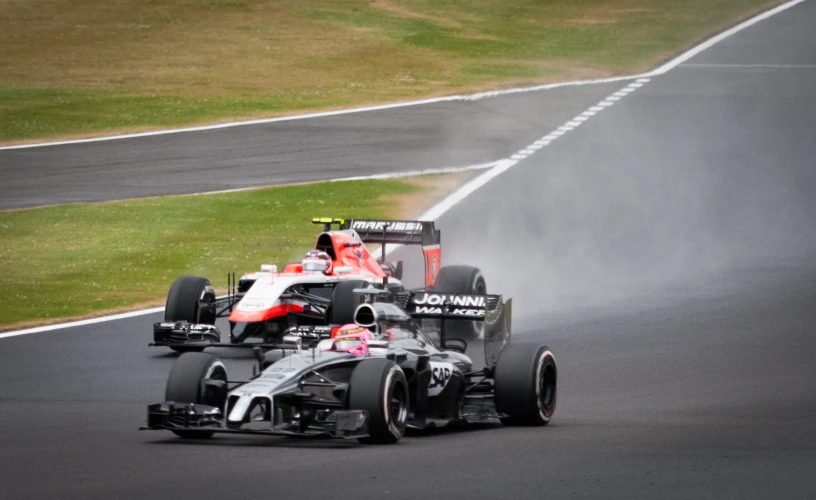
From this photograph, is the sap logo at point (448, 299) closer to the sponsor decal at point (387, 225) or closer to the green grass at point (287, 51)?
the sponsor decal at point (387, 225)

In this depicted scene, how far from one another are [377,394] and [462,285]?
330 inches

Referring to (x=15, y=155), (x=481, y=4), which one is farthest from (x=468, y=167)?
(x=481, y=4)

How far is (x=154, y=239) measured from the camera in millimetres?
28297

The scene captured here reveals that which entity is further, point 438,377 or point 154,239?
point 154,239

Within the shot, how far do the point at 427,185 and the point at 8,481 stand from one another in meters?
21.9

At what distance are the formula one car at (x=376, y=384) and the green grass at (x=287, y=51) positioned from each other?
24487 millimetres

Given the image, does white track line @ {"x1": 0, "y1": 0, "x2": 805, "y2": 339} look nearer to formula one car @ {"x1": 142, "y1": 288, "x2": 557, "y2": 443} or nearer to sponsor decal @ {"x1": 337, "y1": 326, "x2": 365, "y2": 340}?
formula one car @ {"x1": 142, "y1": 288, "x2": 557, "y2": 443}

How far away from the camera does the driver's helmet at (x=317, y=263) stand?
20500 mm

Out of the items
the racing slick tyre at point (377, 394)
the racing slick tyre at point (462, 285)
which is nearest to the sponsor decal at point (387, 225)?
the racing slick tyre at point (462, 285)

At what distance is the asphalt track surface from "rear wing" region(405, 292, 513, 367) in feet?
3.34

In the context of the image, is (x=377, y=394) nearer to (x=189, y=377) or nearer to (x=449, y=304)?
(x=189, y=377)

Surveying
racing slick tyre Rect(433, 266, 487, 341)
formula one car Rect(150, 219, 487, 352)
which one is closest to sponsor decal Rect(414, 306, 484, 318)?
formula one car Rect(150, 219, 487, 352)

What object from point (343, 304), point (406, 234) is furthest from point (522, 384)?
point (406, 234)

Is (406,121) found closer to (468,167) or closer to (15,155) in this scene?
(468,167)
